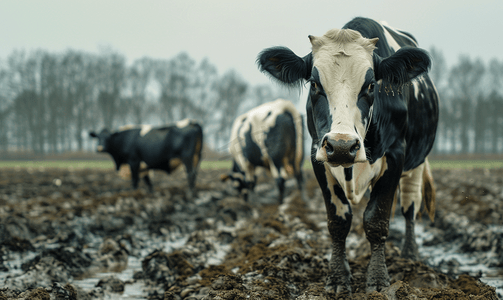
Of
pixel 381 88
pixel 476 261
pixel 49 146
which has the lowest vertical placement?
pixel 49 146

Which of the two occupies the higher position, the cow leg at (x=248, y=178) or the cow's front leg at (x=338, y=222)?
the cow's front leg at (x=338, y=222)

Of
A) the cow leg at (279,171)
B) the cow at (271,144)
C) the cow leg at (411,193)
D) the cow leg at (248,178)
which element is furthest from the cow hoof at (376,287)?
the cow leg at (248,178)

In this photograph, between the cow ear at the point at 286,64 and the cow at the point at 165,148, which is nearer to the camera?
the cow ear at the point at 286,64

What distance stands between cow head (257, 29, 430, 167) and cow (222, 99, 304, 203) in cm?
540

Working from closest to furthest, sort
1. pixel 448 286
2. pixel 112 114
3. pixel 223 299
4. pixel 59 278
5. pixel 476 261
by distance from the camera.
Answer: pixel 223 299
pixel 448 286
pixel 59 278
pixel 476 261
pixel 112 114

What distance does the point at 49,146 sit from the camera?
3928 centimetres

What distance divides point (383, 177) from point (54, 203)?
6685 millimetres

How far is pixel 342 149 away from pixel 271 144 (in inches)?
244

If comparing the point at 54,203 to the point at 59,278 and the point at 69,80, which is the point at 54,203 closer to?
the point at 59,278

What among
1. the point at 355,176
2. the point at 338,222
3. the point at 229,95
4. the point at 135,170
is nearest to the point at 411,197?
the point at 338,222

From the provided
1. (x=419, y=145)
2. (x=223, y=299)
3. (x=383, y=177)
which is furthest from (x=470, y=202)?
(x=223, y=299)

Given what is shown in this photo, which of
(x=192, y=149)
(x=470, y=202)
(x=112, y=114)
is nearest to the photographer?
(x=470, y=202)

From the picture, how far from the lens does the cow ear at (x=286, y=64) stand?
10.2ft

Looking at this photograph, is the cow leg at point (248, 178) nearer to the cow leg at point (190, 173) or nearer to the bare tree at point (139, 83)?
the cow leg at point (190, 173)
